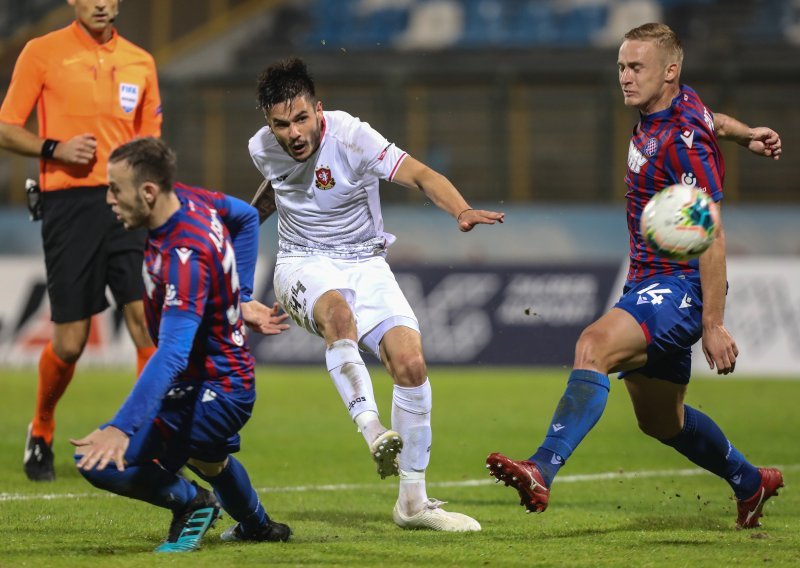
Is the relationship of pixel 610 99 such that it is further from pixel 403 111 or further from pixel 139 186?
pixel 139 186

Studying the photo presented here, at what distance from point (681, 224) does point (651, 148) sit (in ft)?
1.99

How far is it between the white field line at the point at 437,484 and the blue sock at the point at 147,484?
175cm

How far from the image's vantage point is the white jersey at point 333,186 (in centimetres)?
620

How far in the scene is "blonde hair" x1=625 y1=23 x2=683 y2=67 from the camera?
5.66 metres

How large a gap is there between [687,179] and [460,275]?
10.3m

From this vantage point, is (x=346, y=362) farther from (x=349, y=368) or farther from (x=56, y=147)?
(x=56, y=147)

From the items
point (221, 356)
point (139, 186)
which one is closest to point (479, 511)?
point (221, 356)

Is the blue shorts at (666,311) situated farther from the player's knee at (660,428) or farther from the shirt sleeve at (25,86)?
the shirt sleeve at (25,86)

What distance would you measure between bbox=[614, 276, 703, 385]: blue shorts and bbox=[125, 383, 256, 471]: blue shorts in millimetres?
1694

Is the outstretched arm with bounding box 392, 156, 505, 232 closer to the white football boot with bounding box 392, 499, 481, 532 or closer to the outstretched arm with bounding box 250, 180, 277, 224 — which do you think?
the outstretched arm with bounding box 250, 180, 277, 224

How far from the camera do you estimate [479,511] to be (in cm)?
647

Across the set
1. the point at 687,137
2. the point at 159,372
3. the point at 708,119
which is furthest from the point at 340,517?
the point at 708,119

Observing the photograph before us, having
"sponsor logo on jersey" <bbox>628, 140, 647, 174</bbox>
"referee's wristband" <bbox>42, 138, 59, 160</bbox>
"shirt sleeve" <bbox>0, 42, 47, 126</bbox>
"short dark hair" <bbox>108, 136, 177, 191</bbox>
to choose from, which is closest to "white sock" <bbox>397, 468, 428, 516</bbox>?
"sponsor logo on jersey" <bbox>628, 140, 647, 174</bbox>

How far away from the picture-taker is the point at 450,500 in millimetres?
6855
